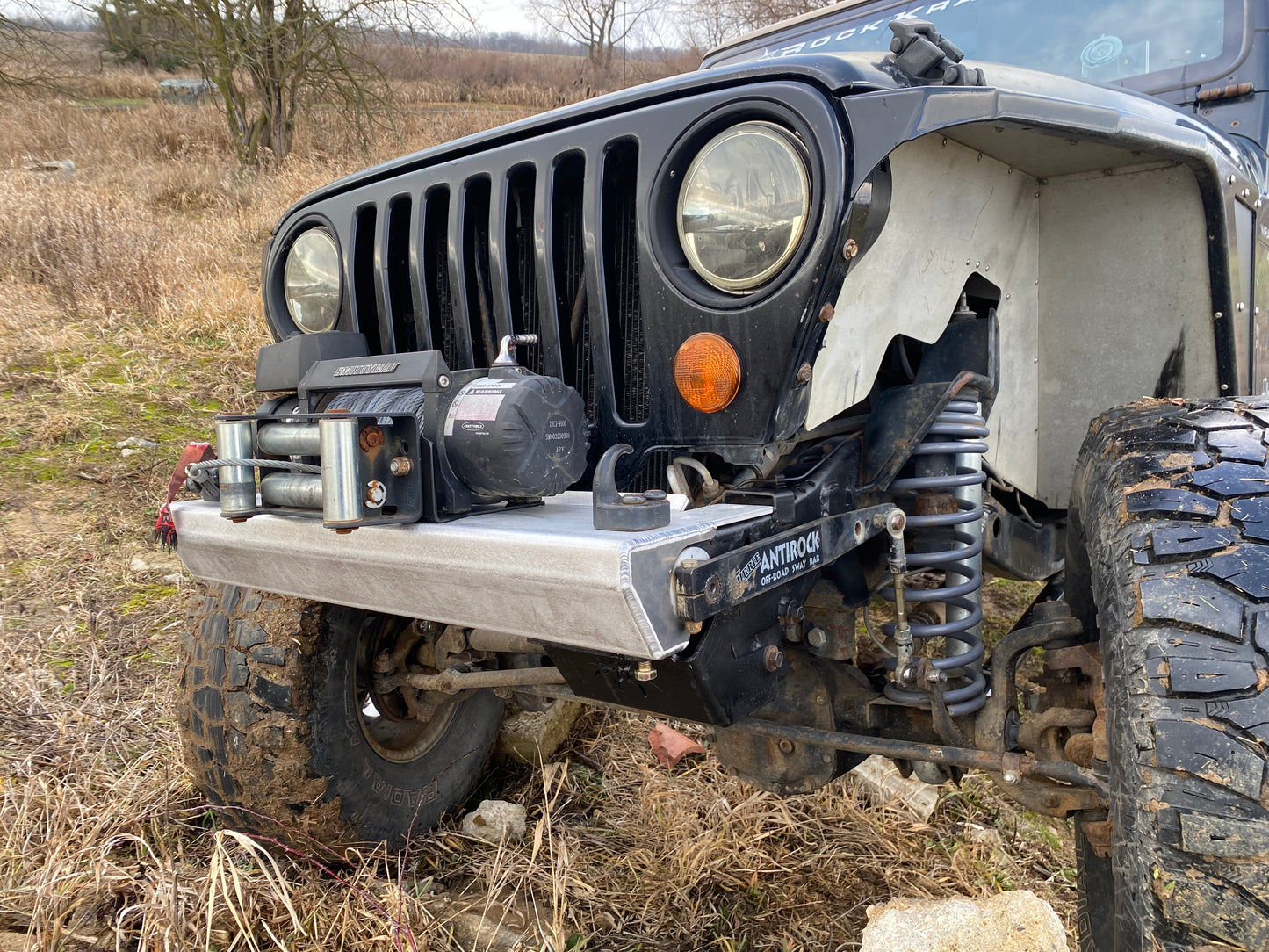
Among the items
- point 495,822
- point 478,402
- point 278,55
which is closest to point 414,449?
point 478,402

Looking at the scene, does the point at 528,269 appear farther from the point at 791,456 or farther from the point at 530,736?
the point at 530,736

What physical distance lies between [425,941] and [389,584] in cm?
96

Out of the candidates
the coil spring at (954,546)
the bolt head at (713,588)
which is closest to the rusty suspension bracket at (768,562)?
the bolt head at (713,588)

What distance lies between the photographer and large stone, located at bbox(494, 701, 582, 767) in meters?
2.98

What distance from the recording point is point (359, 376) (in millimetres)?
1680

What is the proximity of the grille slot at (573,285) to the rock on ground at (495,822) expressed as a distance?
1.39 metres

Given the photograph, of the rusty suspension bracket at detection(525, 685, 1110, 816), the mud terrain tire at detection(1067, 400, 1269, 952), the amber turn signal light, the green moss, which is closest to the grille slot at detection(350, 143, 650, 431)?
the amber turn signal light

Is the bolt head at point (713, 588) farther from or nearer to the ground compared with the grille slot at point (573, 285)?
nearer to the ground

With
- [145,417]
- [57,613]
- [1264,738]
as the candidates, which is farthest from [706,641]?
[145,417]

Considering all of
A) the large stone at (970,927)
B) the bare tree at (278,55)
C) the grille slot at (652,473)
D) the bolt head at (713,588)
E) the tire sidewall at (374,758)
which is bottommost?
the large stone at (970,927)

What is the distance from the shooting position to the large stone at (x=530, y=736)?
9.78 feet

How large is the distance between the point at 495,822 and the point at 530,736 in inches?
15.0

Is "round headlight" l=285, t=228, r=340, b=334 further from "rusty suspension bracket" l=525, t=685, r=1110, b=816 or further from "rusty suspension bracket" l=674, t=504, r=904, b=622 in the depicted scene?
"rusty suspension bracket" l=674, t=504, r=904, b=622

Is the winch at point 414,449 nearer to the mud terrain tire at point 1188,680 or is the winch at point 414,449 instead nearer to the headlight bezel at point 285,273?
the headlight bezel at point 285,273
